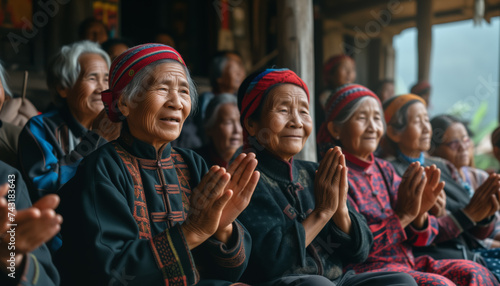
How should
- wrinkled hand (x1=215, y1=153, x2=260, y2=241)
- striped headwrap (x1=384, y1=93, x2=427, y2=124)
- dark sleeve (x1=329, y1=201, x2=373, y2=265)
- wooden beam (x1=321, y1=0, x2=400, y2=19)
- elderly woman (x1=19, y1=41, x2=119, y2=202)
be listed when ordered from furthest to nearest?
wooden beam (x1=321, y1=0, x2=400, y2=19)
striped headwrap (x1=384, y1=93, x2=427, y2=124)
elderly woman (x1=19, y1=41, x2=119, y2=202)
dark sleeve (x1=329, y1=201, x2=373, y2=265)
wrinkled hand (x1=215, y1=153, x2=260, y2=241)

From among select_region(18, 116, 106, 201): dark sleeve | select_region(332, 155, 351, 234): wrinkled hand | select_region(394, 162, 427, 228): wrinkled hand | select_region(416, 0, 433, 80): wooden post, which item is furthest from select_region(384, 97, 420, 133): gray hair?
select_region(416, 0, 433, 80): wooden post

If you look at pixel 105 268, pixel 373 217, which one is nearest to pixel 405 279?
pixel 373 217

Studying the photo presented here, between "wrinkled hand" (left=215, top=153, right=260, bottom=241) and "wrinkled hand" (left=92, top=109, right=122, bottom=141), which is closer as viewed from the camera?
"wrinkled hand" (left=215, top=153, right=260, bottom=241)

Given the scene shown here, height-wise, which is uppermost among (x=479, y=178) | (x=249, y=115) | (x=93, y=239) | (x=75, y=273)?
(x=249, y=115)

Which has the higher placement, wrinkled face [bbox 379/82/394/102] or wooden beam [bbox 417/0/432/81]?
wooden beam [bbox 417/0/432/81]

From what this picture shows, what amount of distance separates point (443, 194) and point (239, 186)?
7.36ft

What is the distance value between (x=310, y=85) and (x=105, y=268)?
289 cm

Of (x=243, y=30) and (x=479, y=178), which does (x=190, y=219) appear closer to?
(x=479, y=178)

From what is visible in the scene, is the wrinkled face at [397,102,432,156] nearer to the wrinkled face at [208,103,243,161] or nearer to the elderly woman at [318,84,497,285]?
the elderly woman at [318,84,497,285]

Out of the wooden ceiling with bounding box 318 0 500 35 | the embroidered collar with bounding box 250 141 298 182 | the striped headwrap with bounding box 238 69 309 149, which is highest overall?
the wooden ceiling with bounding box 318 0 500 35

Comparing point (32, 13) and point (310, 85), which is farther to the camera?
point (32, 13)

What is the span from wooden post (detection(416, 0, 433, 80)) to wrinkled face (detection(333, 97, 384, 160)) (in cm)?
581

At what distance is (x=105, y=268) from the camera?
183cm

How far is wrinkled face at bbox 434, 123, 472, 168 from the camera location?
4.94 meters
